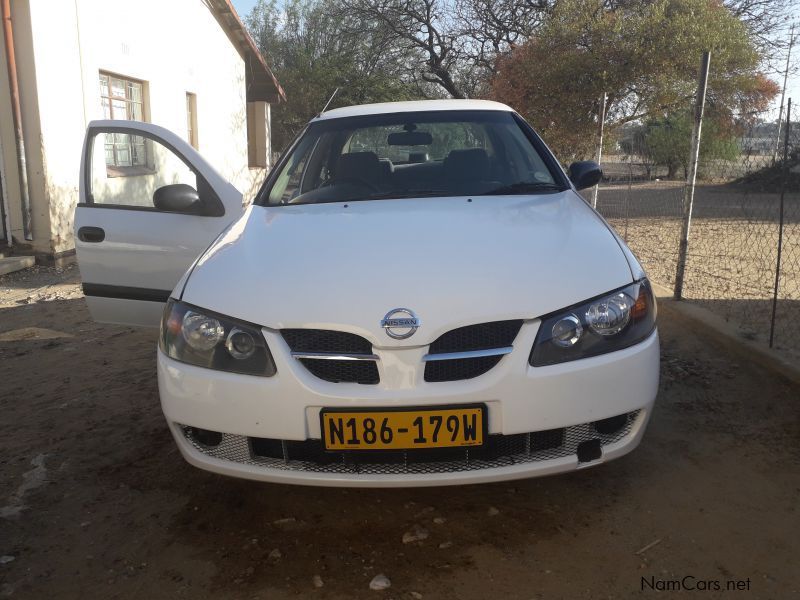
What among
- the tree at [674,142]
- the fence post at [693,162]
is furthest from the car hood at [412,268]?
the tree at [674,142]

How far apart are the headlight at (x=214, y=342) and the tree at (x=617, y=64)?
12496 millimetres

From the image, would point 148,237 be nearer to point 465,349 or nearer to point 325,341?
point 325,341

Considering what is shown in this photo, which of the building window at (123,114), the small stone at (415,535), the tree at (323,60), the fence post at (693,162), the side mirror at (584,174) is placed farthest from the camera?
the tree at (323,60)

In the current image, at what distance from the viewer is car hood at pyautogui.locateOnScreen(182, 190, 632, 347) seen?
89.3 inches

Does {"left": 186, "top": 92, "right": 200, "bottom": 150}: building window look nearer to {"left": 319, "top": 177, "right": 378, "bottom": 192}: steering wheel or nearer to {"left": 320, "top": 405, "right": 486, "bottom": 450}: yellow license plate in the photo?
{"left": 319, "top": 177, "right": 378, "bottom": 192}: steering wheel

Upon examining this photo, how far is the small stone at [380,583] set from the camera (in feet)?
7.29

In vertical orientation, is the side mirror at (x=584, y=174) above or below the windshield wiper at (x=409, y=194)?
above

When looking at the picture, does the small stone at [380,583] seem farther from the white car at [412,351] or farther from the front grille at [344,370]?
the front grille at [344,370]

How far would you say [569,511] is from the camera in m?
2.65

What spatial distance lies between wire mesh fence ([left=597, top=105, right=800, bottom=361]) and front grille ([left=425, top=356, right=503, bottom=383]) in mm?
2692

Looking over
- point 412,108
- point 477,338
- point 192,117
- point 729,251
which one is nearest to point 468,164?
point 412,108

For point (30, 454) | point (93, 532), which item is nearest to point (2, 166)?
point (30, 454)

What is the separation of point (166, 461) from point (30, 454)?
2.14 ft

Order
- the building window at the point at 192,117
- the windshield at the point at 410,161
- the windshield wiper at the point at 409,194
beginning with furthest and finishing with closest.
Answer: the building window at the point at 192,117 → the windshield at the point at 410,161 → the windshield wiper at the point at 409,194
